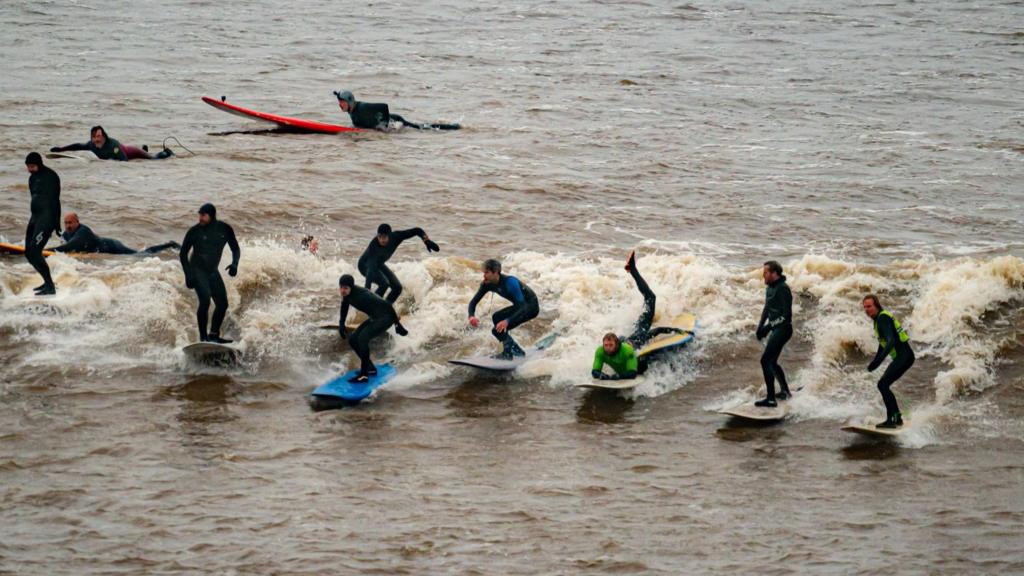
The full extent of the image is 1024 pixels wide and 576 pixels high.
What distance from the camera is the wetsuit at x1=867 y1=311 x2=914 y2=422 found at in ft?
39.4

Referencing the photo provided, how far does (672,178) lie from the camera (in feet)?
82.3

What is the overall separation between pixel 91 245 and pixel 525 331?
7.15 m

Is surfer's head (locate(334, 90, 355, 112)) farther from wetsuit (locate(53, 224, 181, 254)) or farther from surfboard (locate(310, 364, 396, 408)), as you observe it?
surfboard (locate(310, 364, 396, 408))

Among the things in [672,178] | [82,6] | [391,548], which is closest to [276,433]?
[391,548]

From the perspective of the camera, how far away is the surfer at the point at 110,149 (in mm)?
21828

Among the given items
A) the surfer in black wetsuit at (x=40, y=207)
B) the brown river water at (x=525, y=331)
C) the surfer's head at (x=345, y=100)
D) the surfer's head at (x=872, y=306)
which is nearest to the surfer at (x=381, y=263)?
the brown river water at (x=525, y=331)

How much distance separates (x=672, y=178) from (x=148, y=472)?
1631 cm

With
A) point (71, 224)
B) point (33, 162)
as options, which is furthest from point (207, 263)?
point (71, 224)

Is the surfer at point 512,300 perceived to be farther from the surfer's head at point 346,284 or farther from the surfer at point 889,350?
the surfer at point 889,350

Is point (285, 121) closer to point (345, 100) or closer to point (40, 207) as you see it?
point (345, 100)

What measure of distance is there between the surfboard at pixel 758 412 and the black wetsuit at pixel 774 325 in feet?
0.55

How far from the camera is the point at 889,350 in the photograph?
12.0 meters

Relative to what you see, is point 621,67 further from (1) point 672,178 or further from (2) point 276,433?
(2) point 276,433

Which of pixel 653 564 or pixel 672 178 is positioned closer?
pixel 653 564
